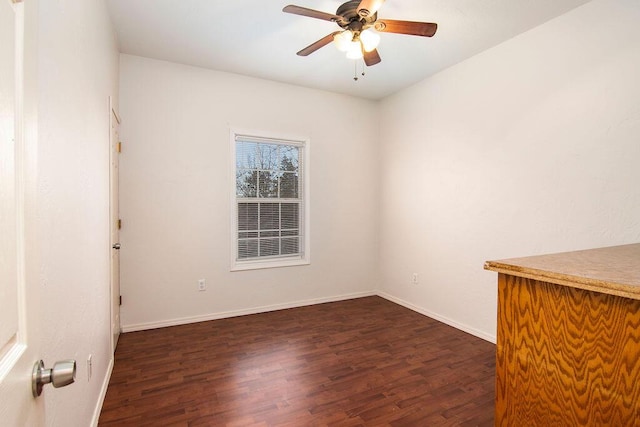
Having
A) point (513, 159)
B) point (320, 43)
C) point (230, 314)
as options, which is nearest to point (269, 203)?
point (230, 314)

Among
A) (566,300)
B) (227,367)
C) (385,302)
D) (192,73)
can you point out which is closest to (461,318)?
(385,302)

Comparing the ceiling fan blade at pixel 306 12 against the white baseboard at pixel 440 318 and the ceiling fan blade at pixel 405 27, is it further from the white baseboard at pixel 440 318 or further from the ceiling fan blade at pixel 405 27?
the white baseboard at pixel 440 318

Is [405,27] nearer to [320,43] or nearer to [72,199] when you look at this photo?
[320,43]

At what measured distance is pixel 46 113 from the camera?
3.54ft

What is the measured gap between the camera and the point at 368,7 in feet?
6.17

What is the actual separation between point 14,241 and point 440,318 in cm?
379

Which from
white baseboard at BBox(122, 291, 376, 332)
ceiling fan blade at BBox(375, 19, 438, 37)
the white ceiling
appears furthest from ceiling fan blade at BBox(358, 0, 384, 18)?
white baseboard at BBox(122, 291, 376, 332)

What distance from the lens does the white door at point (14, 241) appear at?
0.47m

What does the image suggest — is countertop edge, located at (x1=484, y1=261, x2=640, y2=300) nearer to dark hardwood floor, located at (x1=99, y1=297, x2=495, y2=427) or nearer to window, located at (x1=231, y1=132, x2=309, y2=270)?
dark hardwood floor, located at (x1=99, y1=297, x2=495, y2=427)

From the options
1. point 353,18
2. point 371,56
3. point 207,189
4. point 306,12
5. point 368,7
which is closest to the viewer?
point 368,7

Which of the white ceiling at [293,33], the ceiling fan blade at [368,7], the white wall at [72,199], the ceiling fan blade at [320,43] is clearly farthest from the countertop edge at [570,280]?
the white ceiling at [293,33]

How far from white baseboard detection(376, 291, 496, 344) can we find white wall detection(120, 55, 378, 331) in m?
0.49

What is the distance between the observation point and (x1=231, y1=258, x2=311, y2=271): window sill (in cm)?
374

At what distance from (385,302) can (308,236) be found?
1410mm
